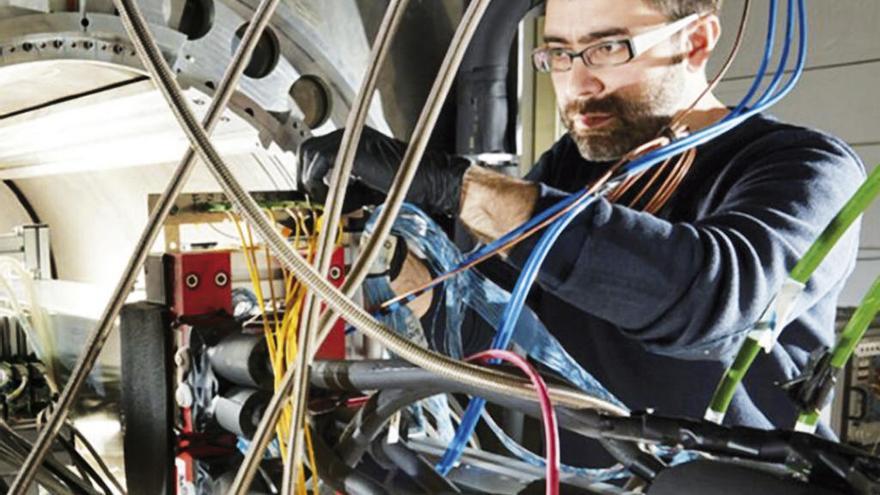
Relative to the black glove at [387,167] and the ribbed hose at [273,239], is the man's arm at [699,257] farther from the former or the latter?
the ribbed hose at [273,239]

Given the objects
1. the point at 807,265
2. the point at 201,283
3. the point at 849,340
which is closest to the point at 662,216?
the point at 807,265

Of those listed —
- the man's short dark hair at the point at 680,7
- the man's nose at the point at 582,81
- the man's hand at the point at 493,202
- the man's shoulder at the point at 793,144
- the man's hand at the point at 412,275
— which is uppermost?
the man's short dark hair at the point at 680,7

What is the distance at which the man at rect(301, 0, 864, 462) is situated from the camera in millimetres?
1319

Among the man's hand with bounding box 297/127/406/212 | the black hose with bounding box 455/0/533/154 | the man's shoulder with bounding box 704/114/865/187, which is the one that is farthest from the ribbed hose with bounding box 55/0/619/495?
the black hose with bounding box 455/0/533/154

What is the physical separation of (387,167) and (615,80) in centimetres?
72

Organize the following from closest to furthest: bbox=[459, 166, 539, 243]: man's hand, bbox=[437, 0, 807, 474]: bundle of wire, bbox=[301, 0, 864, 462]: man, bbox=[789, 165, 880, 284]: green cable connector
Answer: bbox=[789, 165, 880, 284]: green cable connector → bbox=[437, 0, 807, 474]: bundle of wire → bbox=[301, 0, 864, 462]: man → bbox=[459, 166, 539, 243]: man's hand

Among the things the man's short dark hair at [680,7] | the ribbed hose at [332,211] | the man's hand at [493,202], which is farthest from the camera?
the man's short dark hair at [680,7]

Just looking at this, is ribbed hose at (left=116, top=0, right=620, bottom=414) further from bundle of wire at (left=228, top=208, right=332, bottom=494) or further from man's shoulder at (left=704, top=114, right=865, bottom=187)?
man's shoulder at (left=704, top=114, right=865, bottom=187)

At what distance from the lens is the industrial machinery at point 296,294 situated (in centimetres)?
71

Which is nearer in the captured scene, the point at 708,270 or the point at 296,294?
the point at 296,294

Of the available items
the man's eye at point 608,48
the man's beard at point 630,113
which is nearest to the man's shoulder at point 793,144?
the man's beard at point 630,113

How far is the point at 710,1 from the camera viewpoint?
184 cm

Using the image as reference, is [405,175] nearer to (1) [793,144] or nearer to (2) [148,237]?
(2) [148,237]

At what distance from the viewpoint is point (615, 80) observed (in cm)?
191
